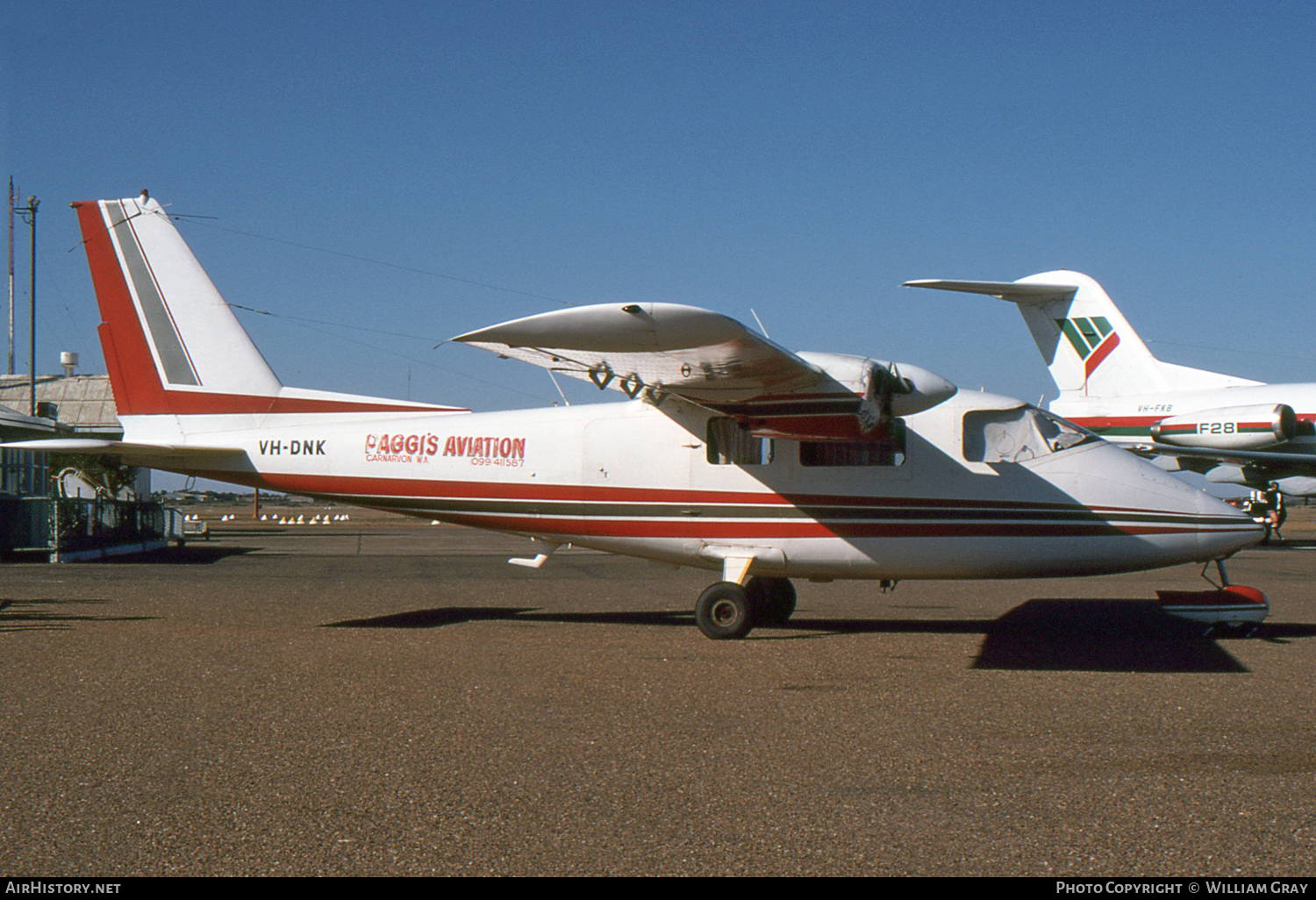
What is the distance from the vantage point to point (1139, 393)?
999 inches

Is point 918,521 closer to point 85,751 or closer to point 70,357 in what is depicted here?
point 85,751

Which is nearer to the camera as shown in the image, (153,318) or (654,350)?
(654,350)

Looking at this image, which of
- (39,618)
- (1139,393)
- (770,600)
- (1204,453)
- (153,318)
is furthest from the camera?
(1139,393)

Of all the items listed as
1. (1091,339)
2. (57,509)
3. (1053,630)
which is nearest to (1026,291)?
(1091,339)

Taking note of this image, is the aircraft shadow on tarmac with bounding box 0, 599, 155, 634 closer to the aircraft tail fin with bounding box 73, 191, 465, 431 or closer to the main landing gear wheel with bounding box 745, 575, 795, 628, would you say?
the aircraft tail fin with bounding box 73, 191, 465, 431

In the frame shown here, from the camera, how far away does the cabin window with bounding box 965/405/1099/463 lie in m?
10.2

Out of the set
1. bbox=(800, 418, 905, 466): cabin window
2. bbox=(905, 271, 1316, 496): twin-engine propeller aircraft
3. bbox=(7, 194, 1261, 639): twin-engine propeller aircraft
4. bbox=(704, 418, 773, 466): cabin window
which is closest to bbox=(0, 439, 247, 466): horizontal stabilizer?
bbox=(7, 194, 1261, 639): twin-engine propeller aircraft

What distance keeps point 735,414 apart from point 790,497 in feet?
3.44

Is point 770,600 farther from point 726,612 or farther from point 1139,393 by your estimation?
point 1139,393

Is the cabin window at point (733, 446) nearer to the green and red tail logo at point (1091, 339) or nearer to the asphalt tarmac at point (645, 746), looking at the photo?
the asphalt tarmac at point (645, 746)

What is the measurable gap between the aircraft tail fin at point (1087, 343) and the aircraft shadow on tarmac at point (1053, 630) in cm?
1354

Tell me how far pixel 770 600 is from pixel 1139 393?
18.1 metres

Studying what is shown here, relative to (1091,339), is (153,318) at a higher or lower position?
lower
